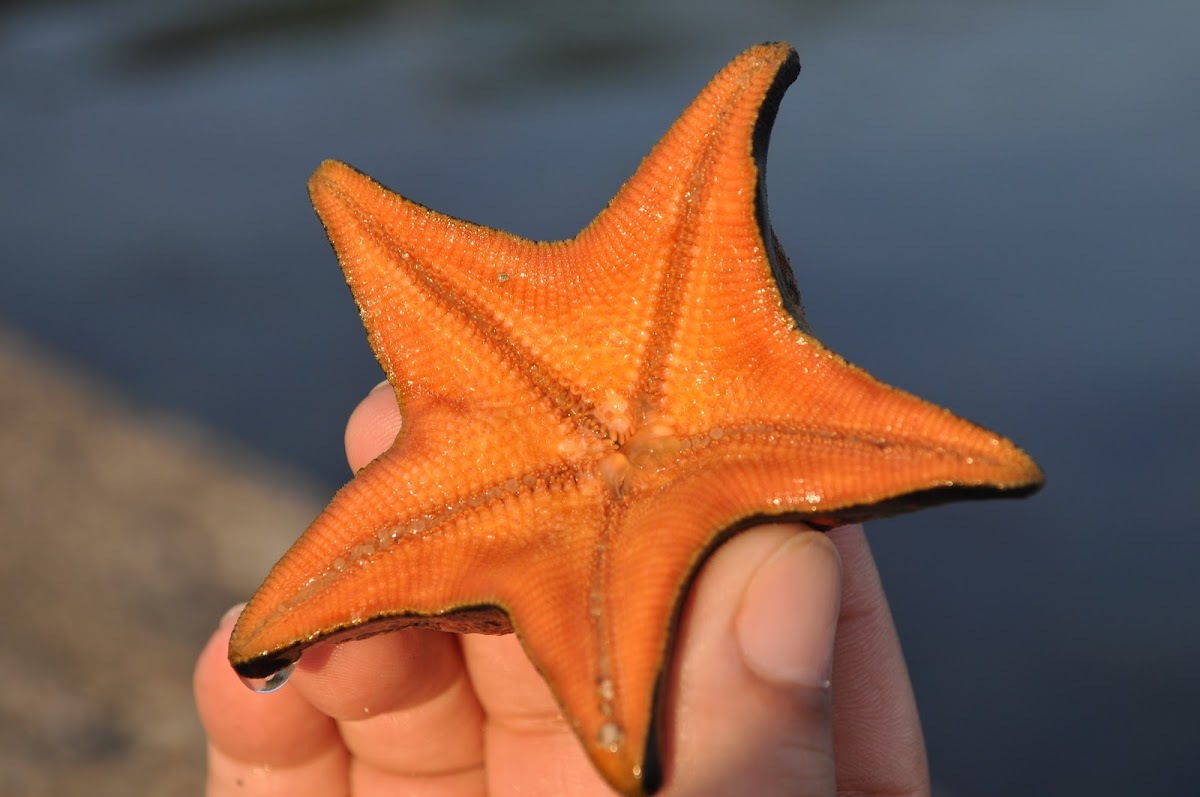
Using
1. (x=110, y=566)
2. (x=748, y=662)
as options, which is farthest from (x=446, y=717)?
(x=110, y=566)

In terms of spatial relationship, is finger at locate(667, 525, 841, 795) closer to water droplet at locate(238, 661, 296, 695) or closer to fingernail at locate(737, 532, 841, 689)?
fingernail at locate(737, 532, 841, 689)

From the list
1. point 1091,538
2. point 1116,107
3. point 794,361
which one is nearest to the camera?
point 794,361

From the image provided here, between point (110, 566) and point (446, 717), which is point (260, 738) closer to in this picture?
point (446, 717)

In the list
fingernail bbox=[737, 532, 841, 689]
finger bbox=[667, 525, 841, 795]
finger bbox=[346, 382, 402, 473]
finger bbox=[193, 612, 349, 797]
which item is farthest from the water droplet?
fingernail bbox=[737, 532, 841, 689]

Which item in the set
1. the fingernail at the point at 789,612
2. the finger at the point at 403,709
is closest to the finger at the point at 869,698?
the fingernail at the point at 789,612

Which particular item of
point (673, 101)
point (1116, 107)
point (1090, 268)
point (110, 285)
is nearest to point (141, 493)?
point (110, 285)

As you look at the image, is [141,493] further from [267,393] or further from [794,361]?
[794,361]

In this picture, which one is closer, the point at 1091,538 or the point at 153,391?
the point at 1091,538
